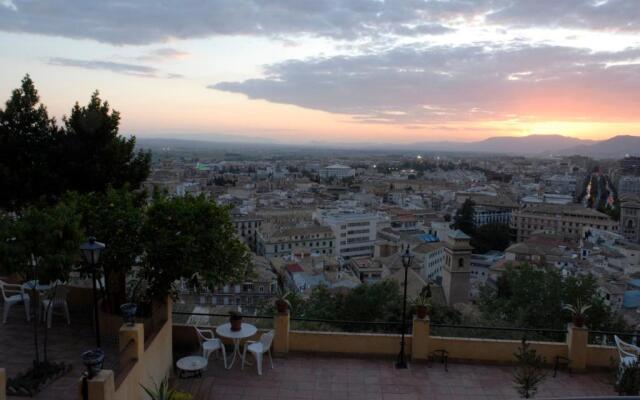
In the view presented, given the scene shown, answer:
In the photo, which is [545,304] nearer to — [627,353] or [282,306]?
[627,353]

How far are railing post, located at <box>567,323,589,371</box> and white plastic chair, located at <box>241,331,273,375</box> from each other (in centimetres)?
447

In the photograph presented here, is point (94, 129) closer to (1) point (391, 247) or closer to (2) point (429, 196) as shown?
(1) point (391, 247)

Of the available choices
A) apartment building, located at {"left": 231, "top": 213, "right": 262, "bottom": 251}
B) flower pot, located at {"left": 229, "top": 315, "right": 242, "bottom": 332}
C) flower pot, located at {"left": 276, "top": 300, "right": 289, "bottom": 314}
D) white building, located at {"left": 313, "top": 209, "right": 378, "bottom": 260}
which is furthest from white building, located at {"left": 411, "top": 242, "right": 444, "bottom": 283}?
flower pot, located at {"left": 229, "top": 315, "right": 242, "bottom": 332}

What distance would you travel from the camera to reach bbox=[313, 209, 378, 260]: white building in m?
54.5

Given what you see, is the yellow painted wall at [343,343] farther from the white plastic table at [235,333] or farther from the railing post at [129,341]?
the railing post at [129,341]

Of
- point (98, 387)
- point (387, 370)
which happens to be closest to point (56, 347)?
point (98, 387)

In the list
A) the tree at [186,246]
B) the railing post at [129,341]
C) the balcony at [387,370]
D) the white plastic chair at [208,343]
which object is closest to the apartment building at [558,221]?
the balcony at [387,370]

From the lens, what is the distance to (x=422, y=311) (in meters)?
7.64

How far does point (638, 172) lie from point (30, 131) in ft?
526

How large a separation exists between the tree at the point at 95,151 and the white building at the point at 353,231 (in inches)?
1702

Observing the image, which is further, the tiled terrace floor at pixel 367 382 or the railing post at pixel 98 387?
the tiled terrace floor at pixel 367 382

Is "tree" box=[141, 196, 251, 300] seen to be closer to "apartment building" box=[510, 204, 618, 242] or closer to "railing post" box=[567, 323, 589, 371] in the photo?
"railing post" box=[567, 323, 589, 371]

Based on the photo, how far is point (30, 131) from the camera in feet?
36.6

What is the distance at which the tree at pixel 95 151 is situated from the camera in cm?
1095
